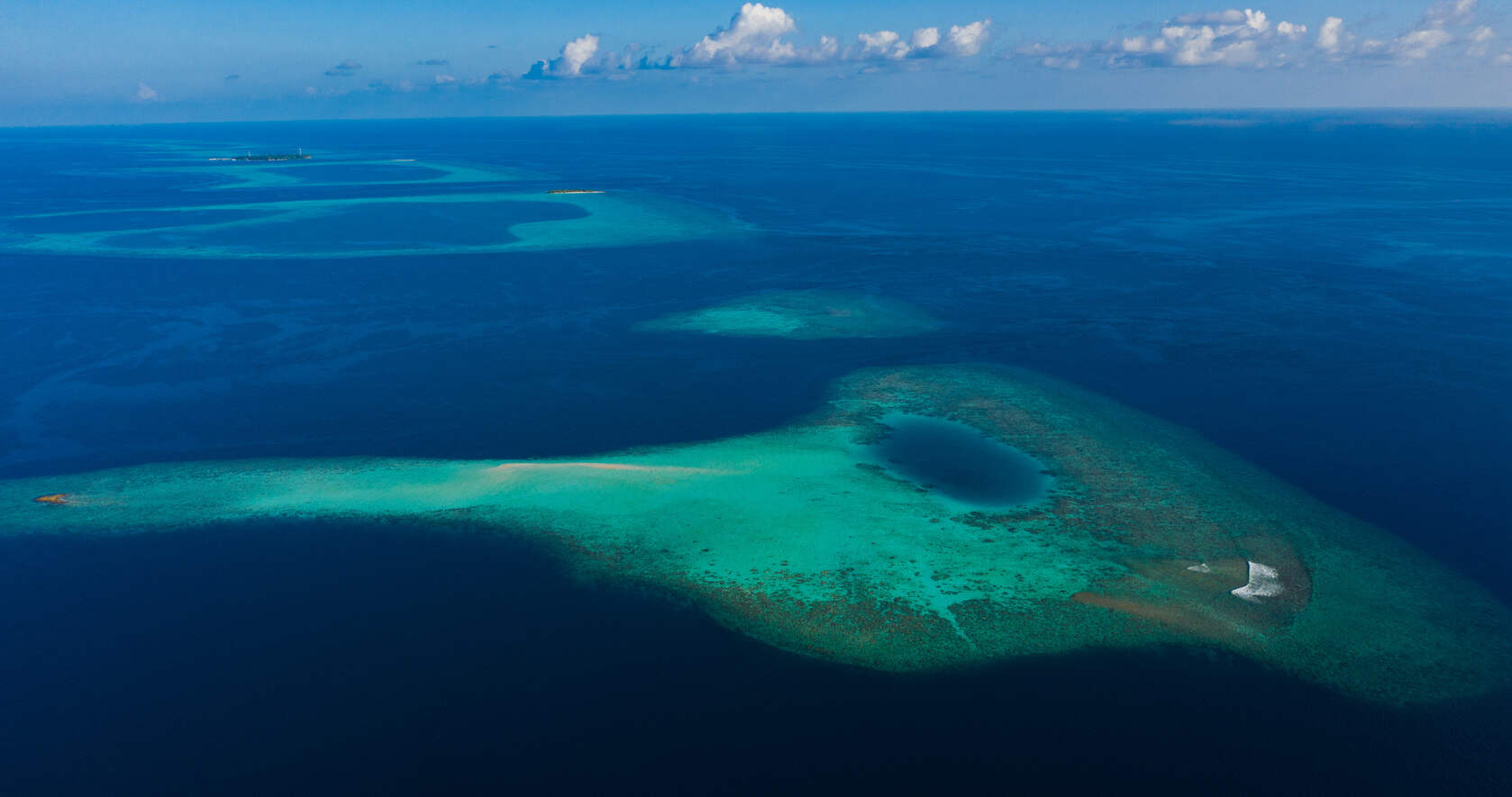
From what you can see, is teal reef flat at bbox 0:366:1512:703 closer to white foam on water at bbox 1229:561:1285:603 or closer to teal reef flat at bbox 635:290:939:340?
white foam on water at bbox 1229:561:1285:603

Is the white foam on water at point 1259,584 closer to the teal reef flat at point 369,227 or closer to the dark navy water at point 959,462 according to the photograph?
the dark navy water at point 959,462

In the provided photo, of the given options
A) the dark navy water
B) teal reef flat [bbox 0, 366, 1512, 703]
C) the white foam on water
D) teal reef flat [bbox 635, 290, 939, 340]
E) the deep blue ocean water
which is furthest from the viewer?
teal reef flat [bbox 635, 290, 939, 340]

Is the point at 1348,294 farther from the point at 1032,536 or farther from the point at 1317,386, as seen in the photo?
the point at 1032,536

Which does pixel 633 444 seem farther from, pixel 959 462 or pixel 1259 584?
pixel 1259 584

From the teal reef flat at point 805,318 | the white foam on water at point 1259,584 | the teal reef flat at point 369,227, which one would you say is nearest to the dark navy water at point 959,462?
the white foam on water at point 1259,584

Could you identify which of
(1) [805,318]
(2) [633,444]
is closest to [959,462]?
(2) [633,444]

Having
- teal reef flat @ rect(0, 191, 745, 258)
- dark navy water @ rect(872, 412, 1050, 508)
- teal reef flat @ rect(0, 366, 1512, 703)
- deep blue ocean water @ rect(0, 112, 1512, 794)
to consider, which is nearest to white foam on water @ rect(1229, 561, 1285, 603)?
teal reef flat @ rect(0, 366, 1512, 703)
